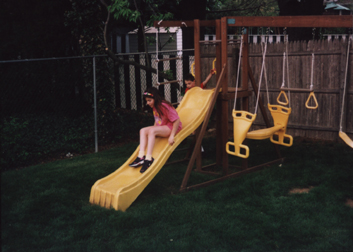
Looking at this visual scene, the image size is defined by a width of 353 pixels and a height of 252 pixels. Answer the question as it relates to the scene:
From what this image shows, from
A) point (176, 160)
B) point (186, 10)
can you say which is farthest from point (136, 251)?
point (186, 10)

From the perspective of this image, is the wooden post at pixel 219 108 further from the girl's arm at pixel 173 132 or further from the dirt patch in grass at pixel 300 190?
the dirt patch in grass at pixel 300 190

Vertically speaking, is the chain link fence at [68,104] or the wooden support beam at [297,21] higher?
the wooden support beam at [297,21]

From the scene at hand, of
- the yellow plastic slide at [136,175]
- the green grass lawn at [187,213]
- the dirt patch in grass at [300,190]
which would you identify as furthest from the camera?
the dirt patch in grass at [300,190]

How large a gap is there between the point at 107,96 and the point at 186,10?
3.69 meters

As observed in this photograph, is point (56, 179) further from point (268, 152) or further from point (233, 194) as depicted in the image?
point (268, 152)

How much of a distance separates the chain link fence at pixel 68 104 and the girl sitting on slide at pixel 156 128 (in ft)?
8.52

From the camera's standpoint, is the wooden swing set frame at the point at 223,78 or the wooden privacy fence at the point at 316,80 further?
the wooden privacy fence at the point at 316,80

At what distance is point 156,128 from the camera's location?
6.13 meters

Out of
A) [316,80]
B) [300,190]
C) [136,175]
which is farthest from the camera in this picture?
[316,80]

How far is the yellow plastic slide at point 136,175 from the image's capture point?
17.5 feet

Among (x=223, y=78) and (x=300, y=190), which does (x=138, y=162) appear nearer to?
(x=223, y=78)

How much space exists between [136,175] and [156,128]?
777 mm

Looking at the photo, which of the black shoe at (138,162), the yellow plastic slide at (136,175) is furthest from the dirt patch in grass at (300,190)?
the black shoe at (138,162)

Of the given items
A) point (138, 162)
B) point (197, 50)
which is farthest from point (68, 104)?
point (138, 162)
